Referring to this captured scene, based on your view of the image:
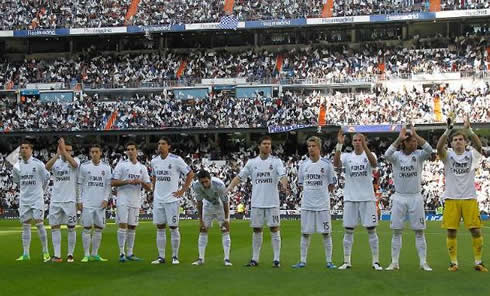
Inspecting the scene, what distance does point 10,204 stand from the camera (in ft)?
168

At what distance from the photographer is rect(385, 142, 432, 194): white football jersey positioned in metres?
15.2

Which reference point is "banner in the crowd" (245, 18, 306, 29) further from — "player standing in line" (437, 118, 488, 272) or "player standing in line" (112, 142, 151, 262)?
"player standing in line" (437, 118, 488, 272)

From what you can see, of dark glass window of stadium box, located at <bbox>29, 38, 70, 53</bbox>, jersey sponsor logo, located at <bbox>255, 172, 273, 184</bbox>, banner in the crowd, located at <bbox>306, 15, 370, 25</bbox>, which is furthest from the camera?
dark glass window of stadium box, located at <bbox>29, 38, 70, 53</bbox>

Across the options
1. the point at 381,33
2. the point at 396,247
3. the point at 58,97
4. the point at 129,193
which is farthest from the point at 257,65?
the point at 396,247

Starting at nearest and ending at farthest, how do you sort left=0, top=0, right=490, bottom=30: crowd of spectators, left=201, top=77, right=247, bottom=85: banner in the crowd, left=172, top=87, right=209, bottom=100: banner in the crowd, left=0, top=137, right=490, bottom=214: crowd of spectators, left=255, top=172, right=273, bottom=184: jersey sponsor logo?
left=255, top=172, right=273, bottom=184: jersey sponsor logo < left=0, top=137, right=490, bottom=214: crowd of spectators < left=0, top=0, right=490, bottom=30: crowd of spectators < left=172, top=87, right=209, bottom=100: banner in the crowd < left=201, top=77, right=247, bottom=85: banner in the crowd

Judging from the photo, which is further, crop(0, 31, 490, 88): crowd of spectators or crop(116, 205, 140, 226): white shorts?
crop(0, 31, 490, 88): crowd of spectators

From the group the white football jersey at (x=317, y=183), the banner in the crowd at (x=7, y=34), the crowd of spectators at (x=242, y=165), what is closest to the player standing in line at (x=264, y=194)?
the white football jersey at (x=317, y=183)

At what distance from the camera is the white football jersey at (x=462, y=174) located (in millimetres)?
15102

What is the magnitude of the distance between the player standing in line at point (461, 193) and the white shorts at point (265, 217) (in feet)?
11.3

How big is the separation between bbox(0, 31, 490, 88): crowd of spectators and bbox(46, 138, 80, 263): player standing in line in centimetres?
3892

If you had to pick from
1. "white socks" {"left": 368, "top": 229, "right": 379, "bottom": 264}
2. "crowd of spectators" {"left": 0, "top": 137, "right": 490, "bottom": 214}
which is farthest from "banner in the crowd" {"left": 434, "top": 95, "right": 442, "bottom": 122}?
"white socks" {"left": 368, "top": 229, "right": 379, "bottom": 264}

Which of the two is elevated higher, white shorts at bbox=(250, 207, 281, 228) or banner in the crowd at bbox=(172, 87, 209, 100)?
banner in the crowd at bbox=(172, 87, 209, 100)

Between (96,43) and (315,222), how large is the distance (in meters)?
49.6

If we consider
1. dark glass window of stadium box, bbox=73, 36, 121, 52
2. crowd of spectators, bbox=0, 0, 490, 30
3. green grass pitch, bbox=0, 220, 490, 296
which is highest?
crowd of spectators, bbox=0, 0, 490, 30
